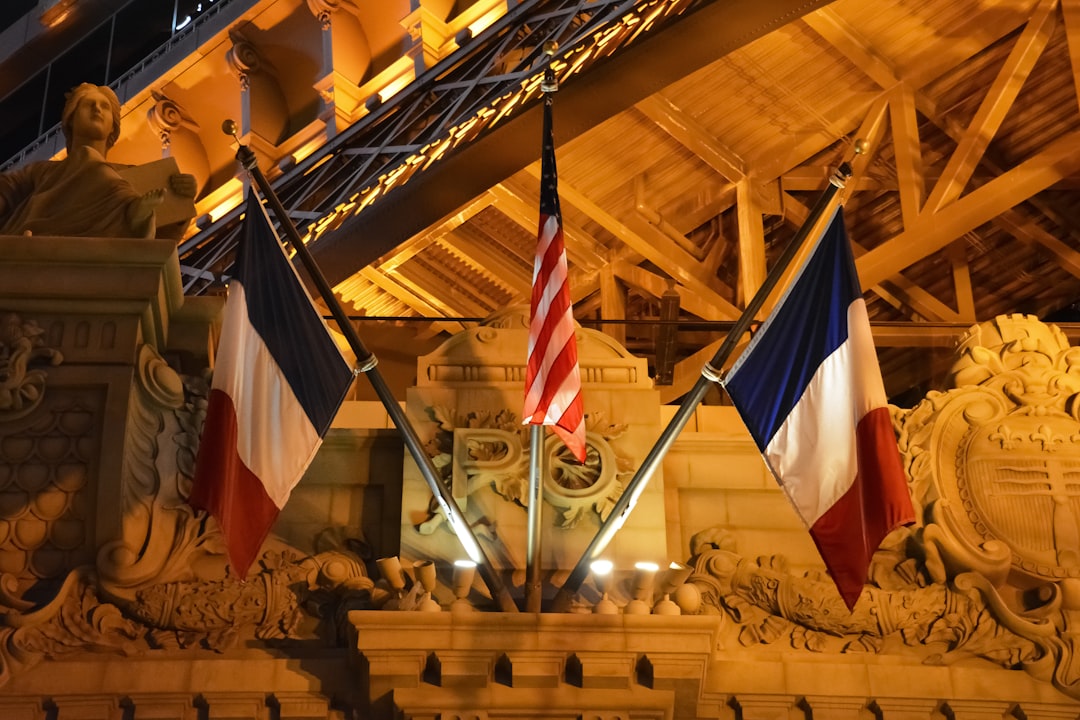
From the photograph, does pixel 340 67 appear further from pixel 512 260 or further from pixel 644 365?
pixel 644 365

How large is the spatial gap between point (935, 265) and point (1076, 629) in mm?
17036

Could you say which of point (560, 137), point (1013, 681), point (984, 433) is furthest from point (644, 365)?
point (560, 137)

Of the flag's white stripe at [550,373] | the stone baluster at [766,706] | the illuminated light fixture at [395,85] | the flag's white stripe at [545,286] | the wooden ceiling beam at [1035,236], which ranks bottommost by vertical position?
the stone baluster at [766,706]

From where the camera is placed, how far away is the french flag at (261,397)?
36.7 ft

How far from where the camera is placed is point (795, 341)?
1199cm

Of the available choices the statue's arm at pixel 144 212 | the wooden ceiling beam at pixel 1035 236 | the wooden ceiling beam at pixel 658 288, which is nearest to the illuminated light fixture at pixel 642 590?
the statue's arm at pixel 144 212

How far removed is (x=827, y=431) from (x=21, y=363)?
5970 millimetres

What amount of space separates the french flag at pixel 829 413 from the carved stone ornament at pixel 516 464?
4.39 feet

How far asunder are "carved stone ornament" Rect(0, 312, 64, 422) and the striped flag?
365cm

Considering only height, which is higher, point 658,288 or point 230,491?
point 658,288

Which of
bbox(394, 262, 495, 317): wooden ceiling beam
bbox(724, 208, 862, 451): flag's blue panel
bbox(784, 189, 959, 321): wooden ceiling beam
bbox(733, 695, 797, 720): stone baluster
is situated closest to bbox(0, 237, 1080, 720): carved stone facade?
bbox(733, 695, 797, 720): stone baluster

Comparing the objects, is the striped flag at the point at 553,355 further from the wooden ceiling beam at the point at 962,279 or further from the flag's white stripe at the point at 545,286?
the wooden ceiling beam at the point at 962,279

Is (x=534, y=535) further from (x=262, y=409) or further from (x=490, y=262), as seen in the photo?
(x=490, y=262)

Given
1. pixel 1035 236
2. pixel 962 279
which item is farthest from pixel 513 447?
pixel 1035 236
